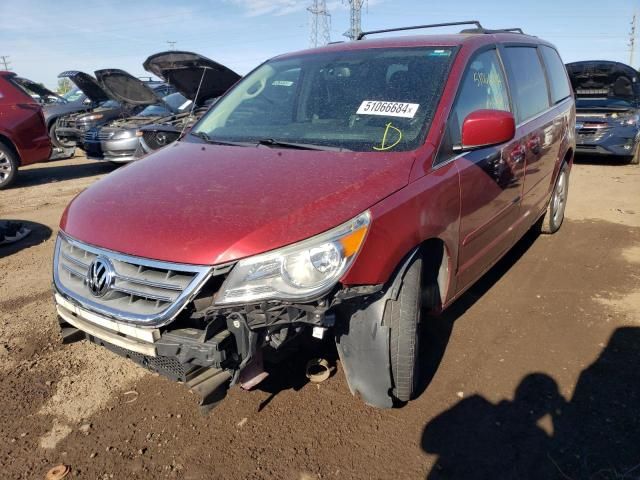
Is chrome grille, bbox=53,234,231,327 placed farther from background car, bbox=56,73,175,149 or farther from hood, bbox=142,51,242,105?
background car, bbox=56,73,175,149

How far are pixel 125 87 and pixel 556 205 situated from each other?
8.66 m

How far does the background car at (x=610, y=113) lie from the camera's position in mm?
9023

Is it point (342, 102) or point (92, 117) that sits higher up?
point (342, 102)

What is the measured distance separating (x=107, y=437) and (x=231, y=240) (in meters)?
1.31

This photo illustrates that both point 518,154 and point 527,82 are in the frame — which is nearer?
point 518,154

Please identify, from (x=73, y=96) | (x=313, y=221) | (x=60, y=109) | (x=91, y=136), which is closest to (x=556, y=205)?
(x=313, y=221)

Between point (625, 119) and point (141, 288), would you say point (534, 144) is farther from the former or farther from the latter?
point (625, 119)

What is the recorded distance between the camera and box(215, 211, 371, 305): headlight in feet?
6.18

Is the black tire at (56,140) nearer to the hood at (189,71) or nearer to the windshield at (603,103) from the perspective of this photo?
the hood at (189,71)

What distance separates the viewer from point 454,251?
2.68 meters

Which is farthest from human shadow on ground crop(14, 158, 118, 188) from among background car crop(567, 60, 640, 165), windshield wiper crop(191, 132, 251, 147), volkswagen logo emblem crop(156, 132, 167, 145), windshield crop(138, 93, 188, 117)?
background car crop(567, 60, 640, 165)

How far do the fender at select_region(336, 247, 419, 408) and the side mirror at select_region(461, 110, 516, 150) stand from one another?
0.69 metres

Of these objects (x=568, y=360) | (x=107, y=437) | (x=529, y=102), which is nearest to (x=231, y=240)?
(x=107, y=437)

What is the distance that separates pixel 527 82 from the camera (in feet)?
12.7
